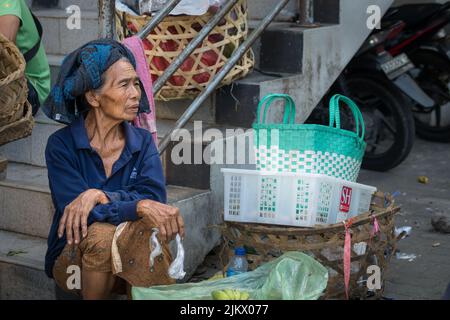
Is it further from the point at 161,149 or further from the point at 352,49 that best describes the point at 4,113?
the point at 352,49

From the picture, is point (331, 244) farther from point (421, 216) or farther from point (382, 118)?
point (382, 118)

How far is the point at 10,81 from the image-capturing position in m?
4.10

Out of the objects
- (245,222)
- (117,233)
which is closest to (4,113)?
(117,233)

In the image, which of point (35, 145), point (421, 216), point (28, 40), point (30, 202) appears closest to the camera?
point (30, 202)

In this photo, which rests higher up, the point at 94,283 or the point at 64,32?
the point at 64,32

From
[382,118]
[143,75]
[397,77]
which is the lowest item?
[382,118]

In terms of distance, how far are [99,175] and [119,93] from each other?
0.37 m

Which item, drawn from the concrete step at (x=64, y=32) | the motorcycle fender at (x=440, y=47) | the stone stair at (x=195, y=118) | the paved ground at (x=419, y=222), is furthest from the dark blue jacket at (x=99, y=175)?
the motorcycle fender at (x=440, y=47)

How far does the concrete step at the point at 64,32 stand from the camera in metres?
6.02

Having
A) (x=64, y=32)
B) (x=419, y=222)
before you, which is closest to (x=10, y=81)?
(x=64, y=32)

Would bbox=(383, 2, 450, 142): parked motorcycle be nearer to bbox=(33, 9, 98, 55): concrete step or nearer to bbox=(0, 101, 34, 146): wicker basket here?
bbox=(33, 9, 98, 55): concrete step

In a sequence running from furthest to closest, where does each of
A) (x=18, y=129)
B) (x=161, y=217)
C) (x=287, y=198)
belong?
(x=18, y=129) → (x=287, y=198) → (x=161, y=217)

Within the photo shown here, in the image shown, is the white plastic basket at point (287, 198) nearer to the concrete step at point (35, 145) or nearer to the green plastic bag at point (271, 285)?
the green plastic bag at point (271, 285)
